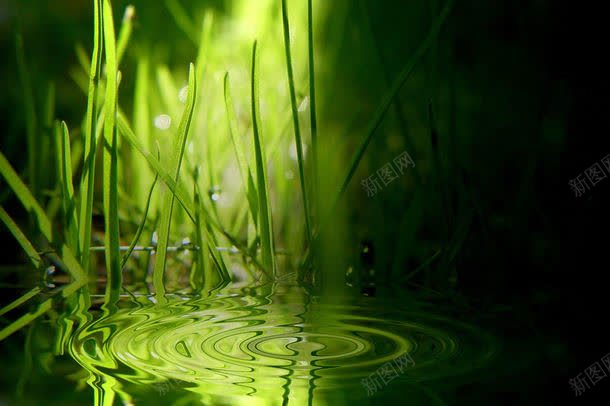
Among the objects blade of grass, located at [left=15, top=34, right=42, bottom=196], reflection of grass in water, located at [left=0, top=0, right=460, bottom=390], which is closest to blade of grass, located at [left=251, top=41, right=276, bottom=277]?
reflection of grass in water, located at [left=0, top=0, right=460, bottom=390]

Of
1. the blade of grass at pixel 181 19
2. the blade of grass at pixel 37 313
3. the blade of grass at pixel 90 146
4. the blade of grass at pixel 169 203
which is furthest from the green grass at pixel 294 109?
the blade of grass at pixel 181 19

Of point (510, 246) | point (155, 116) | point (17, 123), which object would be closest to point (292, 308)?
point (510, 246)

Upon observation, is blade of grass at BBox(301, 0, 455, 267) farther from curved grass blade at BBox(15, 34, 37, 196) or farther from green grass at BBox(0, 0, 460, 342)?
curved grass blade at BBox(15, 34, 37, 196)

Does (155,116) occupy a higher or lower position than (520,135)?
higher

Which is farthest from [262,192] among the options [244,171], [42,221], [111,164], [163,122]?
[163,122]

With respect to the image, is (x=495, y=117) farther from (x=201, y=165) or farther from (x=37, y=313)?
(x=37, y=313)

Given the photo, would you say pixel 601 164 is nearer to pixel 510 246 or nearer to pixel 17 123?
pixel 510 246
